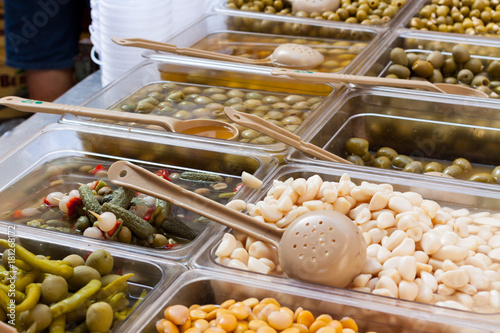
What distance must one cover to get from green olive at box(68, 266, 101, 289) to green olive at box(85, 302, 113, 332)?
0.07m

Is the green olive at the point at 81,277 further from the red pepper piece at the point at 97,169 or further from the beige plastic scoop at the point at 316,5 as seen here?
the beige plastic scoop at the point at 316,5

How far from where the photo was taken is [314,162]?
4.45 feet

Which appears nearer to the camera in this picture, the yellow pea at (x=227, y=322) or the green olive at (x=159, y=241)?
the yellow pea at (x=227, y=322)

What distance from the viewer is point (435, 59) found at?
2031 millimetres

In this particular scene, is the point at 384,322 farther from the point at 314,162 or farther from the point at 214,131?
the point at 214,131

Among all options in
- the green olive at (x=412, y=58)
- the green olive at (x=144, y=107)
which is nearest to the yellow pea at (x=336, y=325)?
the green olive at (x=144, y=107)

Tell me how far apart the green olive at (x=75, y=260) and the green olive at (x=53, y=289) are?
8 cm

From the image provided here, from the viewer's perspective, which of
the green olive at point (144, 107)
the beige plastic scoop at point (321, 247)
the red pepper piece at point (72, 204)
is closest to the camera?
the beige plastic scoop at point (321, 247)

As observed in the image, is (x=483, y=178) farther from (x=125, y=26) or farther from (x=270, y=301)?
(x=125, y=26)

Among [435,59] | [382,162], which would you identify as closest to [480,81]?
[435,59]

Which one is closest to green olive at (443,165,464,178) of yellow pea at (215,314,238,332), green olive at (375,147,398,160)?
green olive at (375,147,398,160)

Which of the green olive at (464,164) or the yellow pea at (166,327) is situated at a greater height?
the yellow pea at (166,327)

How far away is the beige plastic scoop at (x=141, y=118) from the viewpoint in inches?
56.2

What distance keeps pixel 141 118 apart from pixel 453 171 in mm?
797
